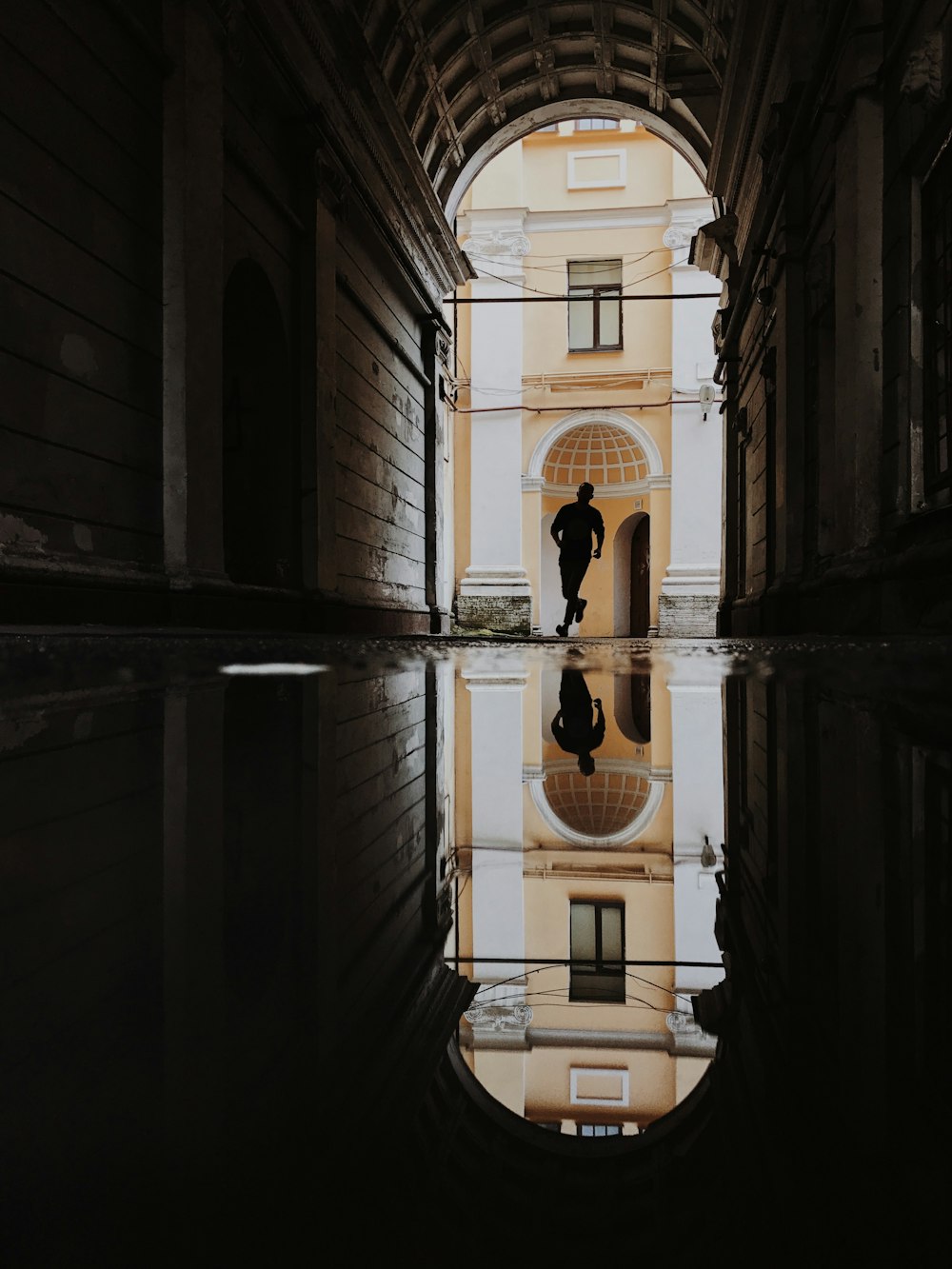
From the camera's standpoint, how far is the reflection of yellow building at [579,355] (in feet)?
59.2

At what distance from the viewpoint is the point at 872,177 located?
5.71 meters

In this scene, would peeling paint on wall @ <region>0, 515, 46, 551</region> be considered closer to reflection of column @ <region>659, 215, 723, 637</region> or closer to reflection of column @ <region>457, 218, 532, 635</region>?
reflection of column @ <region>457, 218, 532, 635</region>

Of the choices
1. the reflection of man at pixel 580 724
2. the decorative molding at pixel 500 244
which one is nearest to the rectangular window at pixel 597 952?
the reflection of man at pixel 580 724

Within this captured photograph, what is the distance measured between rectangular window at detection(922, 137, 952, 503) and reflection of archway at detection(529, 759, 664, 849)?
180 inches

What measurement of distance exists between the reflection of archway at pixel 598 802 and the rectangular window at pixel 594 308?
19111mm

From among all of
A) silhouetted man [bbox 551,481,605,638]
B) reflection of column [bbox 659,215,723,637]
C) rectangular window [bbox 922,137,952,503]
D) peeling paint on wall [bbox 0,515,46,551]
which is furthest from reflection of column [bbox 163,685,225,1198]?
reflection of column [bbox 659,215,723,637]

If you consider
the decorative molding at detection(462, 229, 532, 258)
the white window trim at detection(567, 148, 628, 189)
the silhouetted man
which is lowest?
the silhouetted man

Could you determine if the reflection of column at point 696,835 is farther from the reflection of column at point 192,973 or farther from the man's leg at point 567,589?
the man's leg at point 567,589

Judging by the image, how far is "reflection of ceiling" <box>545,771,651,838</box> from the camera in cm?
81

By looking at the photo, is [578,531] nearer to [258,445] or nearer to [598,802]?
[258,445]

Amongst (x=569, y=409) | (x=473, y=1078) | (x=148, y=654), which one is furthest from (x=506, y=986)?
(x=569, y=409)

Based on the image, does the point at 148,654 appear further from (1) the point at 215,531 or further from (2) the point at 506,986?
(1) the point at 215,531

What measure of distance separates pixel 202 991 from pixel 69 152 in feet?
17.1

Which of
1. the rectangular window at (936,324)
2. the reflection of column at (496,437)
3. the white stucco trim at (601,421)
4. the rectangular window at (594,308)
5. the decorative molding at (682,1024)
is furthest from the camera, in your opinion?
the rectangular window at (594,308)
